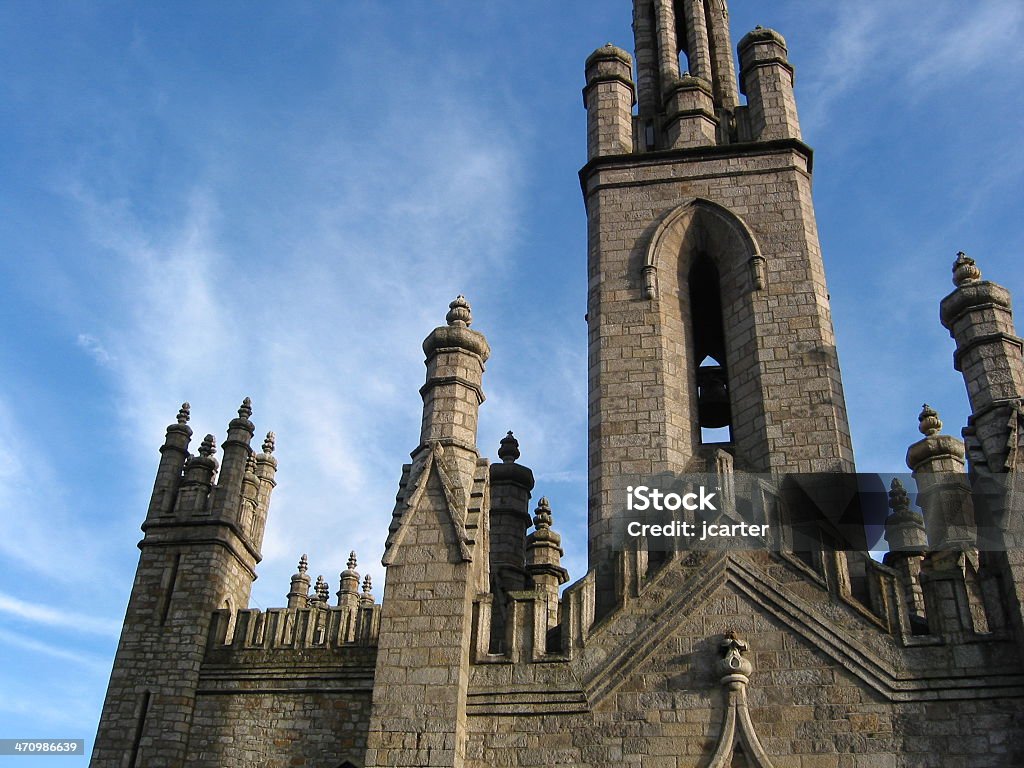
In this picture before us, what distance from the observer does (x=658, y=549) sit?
13.6 meters

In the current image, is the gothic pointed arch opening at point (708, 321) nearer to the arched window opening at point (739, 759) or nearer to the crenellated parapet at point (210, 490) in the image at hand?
the arched window opening at point (739, 759)

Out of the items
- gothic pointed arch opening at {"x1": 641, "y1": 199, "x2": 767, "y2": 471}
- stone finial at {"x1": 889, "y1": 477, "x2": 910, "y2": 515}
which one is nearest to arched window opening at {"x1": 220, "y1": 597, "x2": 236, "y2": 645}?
gothic pointed arch opening at {"x1": 641, "y1": 199, "x2": 767, "y2": 471}

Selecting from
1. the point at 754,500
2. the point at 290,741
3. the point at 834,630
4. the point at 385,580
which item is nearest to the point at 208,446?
the point at 290,741

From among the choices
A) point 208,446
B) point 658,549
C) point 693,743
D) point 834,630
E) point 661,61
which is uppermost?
point 661,61

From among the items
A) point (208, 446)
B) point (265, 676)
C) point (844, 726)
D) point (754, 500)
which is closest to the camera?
point (844, 726)

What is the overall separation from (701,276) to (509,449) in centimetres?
463

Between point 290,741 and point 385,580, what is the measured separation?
6177mm

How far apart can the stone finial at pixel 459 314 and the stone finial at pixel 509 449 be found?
464 cm

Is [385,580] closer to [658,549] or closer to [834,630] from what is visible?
[658,549]

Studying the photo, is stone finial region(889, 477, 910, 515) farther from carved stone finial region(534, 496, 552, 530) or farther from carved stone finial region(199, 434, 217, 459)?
carved stone finial region(199, 434, 217, 459)

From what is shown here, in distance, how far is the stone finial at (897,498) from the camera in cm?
1559

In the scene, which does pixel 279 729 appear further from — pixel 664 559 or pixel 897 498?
pixel 897 498

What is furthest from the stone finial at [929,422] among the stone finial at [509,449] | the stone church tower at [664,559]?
the stone finial at [509,449]

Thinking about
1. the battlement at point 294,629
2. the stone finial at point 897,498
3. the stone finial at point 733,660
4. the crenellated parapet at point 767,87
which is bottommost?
the stone finial at point 733,660
